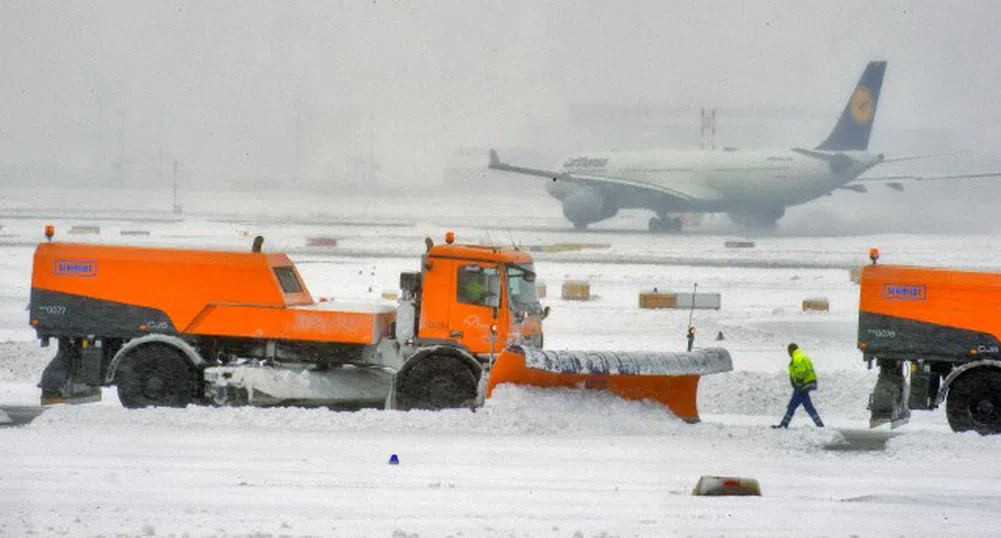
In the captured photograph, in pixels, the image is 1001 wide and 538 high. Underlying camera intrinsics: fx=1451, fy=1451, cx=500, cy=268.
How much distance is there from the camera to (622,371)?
21.1 meters

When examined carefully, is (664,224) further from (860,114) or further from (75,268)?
(75,268)

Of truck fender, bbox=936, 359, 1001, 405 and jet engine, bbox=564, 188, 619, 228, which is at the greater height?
jet engine, bbox=564, 188, 619, 228

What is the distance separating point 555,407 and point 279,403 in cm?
423

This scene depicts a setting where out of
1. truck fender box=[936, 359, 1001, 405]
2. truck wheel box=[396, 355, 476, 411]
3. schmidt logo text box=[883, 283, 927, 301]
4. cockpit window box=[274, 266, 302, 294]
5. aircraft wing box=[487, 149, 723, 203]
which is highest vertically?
aircraft wing box=[487, 149, 723, 203]

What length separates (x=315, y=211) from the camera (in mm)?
136125

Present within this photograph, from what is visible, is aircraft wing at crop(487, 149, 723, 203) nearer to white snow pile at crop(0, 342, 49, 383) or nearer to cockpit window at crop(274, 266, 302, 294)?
white snow pile at crop(0, 342, 49, 383)

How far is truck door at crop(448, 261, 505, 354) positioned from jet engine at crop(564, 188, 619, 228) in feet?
236

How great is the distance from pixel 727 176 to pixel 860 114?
9.14 metres

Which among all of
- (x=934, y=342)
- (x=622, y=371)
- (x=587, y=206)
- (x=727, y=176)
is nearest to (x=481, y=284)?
(x=622, y=371)

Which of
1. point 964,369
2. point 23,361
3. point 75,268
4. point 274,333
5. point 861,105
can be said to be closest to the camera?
point 964,369

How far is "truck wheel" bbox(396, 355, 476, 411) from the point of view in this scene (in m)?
21.6

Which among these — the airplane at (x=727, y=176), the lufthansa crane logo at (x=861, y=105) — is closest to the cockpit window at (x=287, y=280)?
the airplane at (x=727, y=176)

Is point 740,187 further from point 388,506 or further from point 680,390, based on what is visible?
point 388,506

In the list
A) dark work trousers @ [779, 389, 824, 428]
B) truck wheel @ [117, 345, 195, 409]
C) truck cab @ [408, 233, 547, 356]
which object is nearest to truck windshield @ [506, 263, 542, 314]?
truck cab @ [408, 233, 547, 356]
